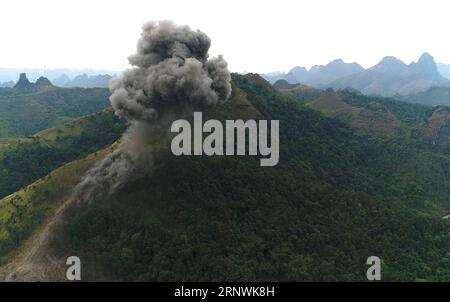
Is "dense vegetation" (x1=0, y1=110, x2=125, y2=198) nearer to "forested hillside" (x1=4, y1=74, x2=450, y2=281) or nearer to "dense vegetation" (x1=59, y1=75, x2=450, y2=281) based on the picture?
"forested hillside" (x1=4, y1=74, x2=450, y2=281)

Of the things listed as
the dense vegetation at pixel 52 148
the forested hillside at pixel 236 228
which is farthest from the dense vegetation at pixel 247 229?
the dense vegetation at pixel 52 148

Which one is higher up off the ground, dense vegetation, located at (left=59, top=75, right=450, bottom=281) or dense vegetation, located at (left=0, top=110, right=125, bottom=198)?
dense vegetation, located at (left=0, top=110, right=125, bottom=198)

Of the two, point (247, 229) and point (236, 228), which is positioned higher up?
point (236, 228)

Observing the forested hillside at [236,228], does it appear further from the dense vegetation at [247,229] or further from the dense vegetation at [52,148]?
the dense vegetation at [52,148]

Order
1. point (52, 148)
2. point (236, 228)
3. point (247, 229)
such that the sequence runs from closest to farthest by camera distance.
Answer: point (236, 228) → point (247, 229) → point (52, 148)

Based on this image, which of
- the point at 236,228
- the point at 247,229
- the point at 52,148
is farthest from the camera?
the point at 52,148

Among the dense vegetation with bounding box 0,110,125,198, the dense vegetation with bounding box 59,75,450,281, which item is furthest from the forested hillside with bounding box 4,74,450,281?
the dense vegetation with bounding box 0,110,125,198

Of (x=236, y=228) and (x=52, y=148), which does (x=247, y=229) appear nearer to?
(x=236, y=228)

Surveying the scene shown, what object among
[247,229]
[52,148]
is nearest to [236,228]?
[247,229]

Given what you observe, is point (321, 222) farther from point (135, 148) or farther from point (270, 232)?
point (135, 148)

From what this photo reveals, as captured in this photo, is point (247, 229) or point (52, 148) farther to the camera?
point (52, 148)
